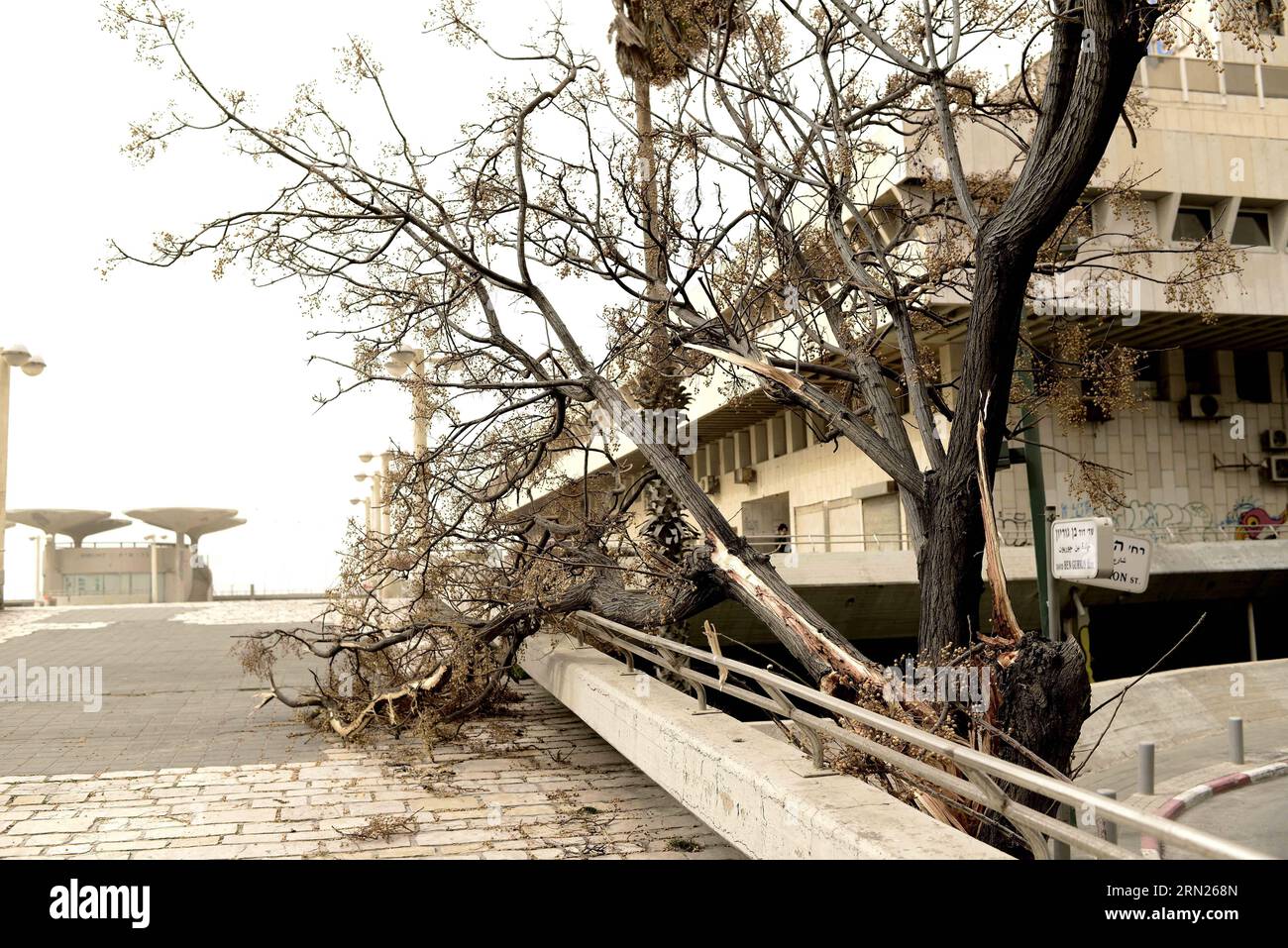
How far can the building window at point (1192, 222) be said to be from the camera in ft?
92.9

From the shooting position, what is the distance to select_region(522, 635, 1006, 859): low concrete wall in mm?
4562

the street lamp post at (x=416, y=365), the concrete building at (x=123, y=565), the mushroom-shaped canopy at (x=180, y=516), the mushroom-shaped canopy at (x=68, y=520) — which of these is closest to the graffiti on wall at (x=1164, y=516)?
the street lamp post at (x=416, y=365)

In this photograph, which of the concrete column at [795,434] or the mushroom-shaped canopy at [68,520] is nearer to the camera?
the concrete column at [795,434]

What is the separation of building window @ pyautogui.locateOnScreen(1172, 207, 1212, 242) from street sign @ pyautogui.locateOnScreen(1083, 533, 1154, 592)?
2341 centimetres

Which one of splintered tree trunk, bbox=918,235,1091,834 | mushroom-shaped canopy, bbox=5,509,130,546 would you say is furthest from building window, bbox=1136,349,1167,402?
mushroom-shaped canopy, bbox=5,509,130,546

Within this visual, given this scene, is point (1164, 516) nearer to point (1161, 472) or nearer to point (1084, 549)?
point (1161, 472)

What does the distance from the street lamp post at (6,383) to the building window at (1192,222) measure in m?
30.2

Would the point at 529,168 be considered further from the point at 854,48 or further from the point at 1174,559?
the point at 1174,559

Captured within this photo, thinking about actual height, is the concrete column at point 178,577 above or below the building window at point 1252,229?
below

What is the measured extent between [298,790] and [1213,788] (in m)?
10.2

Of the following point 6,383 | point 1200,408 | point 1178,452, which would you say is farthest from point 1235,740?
point 6,383

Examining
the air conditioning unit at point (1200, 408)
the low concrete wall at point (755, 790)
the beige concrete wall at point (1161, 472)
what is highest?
the air conditioning unit at point (1200, 408)

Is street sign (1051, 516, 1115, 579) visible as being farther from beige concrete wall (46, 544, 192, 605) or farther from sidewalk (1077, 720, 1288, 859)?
beige concrete wall (46, 544, 192, 605)

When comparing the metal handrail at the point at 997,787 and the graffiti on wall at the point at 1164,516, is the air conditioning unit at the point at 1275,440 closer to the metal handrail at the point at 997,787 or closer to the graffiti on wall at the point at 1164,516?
the graffiti on wall at the point at 1164,516
